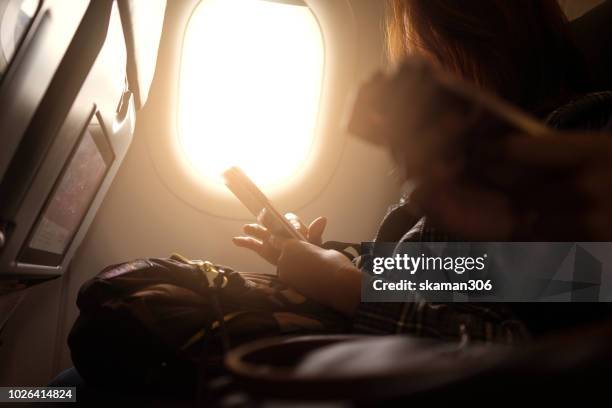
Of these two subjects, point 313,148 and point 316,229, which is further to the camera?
point 313,148

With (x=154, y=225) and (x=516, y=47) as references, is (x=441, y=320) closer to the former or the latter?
(x=516, y=47)

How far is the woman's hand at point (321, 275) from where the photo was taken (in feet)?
2.27

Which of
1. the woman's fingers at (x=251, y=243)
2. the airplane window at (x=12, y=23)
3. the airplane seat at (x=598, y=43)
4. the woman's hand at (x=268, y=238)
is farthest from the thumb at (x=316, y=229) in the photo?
the airplane window at (x=12, y=23)

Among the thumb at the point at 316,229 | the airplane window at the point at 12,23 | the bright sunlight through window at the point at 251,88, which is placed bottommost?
the airplane window at the point at 12,23

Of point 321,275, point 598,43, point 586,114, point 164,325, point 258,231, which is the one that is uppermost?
point 598,43

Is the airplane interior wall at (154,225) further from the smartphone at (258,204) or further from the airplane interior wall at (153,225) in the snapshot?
the smartphone at (258,204)

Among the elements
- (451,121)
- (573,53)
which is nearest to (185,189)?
(573,53)

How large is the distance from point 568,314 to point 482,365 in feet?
1.63

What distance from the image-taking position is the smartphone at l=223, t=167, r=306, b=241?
94 cm

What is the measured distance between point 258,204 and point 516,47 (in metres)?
0.56

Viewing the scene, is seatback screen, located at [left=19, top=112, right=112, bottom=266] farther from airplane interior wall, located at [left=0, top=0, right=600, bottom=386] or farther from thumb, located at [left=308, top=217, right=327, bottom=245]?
thumb, located at [left=308, top=217, right=327, bottom=245]

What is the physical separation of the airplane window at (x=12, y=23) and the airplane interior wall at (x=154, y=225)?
0.71 m

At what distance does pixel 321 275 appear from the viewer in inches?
29.0

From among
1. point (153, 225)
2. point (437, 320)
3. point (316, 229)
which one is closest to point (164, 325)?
point (437, 320)
